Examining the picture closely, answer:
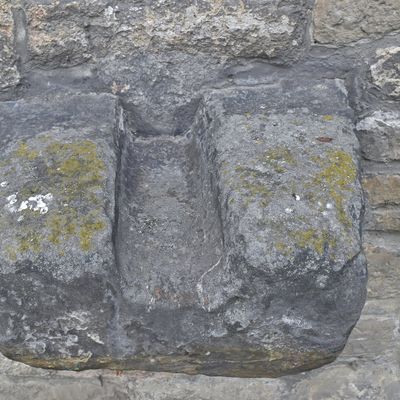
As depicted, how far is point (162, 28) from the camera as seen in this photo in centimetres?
115

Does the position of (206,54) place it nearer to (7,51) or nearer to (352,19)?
(352,19)

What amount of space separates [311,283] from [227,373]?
11.4 inches

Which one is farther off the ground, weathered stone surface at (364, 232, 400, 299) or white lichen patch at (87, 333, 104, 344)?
white lichen patch at (87, 333, 104, 344)

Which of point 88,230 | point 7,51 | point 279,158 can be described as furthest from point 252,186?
point 7,51

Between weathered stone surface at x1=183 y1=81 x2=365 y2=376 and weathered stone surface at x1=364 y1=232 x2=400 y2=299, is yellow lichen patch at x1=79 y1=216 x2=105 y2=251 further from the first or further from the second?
weathered stone surface at x1=364 y1=232 x2=400 y2=299

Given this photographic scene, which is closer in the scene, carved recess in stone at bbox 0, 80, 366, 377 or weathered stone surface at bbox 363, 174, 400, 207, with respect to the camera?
carved recess in stone at bbox 0, 80, 366, 377

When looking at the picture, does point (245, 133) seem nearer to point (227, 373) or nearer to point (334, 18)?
point (334, 18)

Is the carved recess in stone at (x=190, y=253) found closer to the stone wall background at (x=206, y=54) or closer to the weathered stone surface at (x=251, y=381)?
the stone wall background at (x=206, y=54)

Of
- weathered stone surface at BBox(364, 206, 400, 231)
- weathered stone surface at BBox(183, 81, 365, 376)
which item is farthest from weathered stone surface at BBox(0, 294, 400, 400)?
weathered stone surface at BBox(183, 81, 365, 376)

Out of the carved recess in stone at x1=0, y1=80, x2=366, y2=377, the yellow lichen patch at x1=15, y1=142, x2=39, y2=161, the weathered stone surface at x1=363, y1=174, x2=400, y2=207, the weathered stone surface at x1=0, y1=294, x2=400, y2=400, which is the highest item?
the yellow lichen patch at x1=15, y1=142, x2=39, y2=161

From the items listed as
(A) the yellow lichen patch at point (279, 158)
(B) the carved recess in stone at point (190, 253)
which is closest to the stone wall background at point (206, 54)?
(B) the carved recess in stone at point (190, 253)

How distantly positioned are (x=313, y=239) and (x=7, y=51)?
2.53 ft

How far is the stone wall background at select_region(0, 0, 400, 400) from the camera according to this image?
113cm

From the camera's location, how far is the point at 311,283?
0.86 meters
